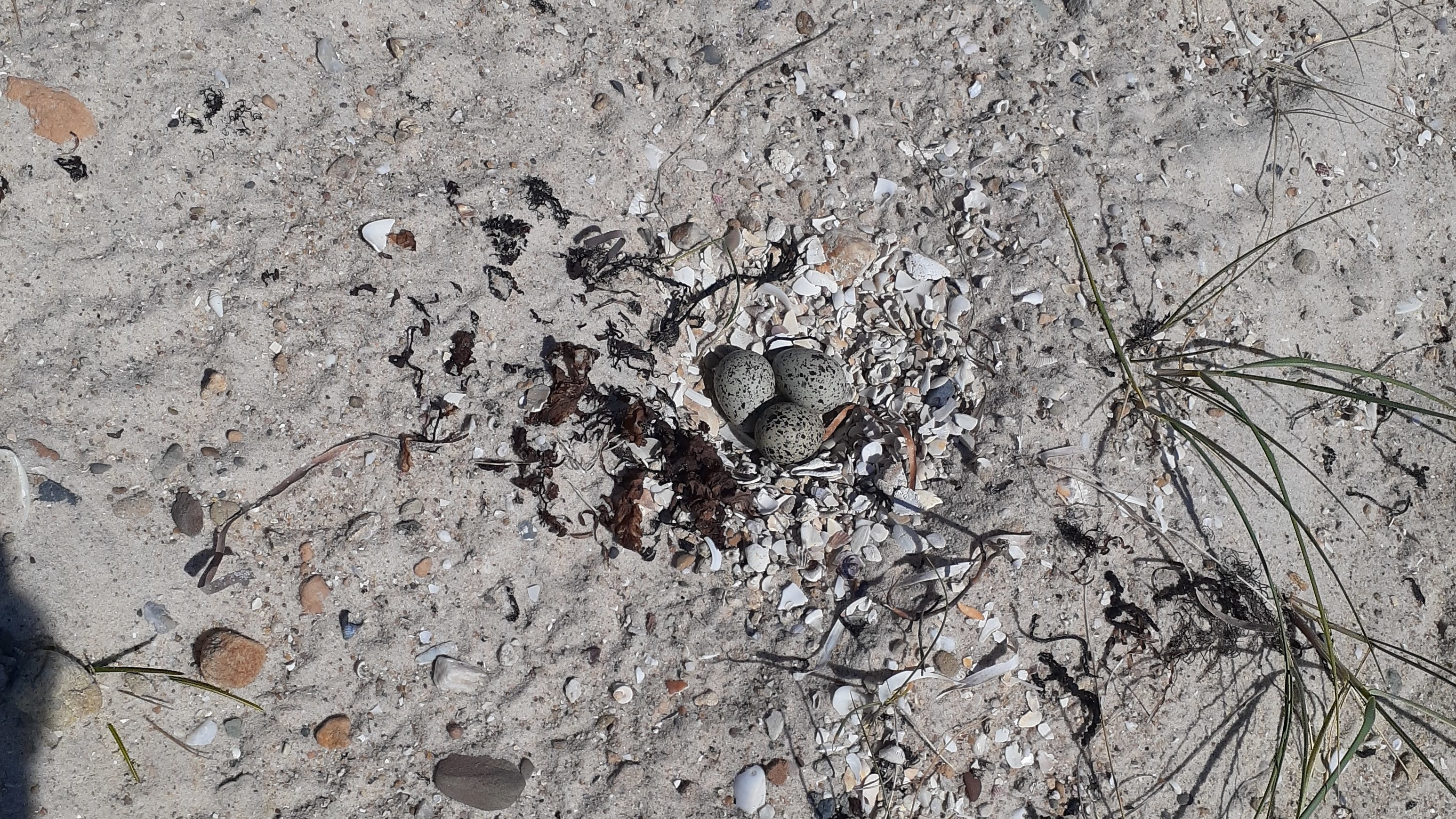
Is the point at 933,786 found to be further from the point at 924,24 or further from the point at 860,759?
the point at 924,24

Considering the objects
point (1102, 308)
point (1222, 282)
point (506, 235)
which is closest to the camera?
point (1102, 308)

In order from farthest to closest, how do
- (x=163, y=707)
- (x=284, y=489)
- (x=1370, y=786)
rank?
(x=1370, y=786)
(x=284, y=489)
(x=163, y=707)

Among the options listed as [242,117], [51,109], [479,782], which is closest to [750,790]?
[479,782]

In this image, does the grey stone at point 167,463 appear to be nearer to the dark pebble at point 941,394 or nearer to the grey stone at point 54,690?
the grey stone at point 54,690

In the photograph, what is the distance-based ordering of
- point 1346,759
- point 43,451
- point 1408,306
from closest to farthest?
point 1346,759
point 43,451
point 1408,306

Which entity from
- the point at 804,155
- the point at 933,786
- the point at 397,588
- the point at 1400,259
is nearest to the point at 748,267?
the point at 804,155

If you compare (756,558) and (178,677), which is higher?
(178,677)

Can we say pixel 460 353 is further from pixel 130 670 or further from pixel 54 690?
pixel 54 690
